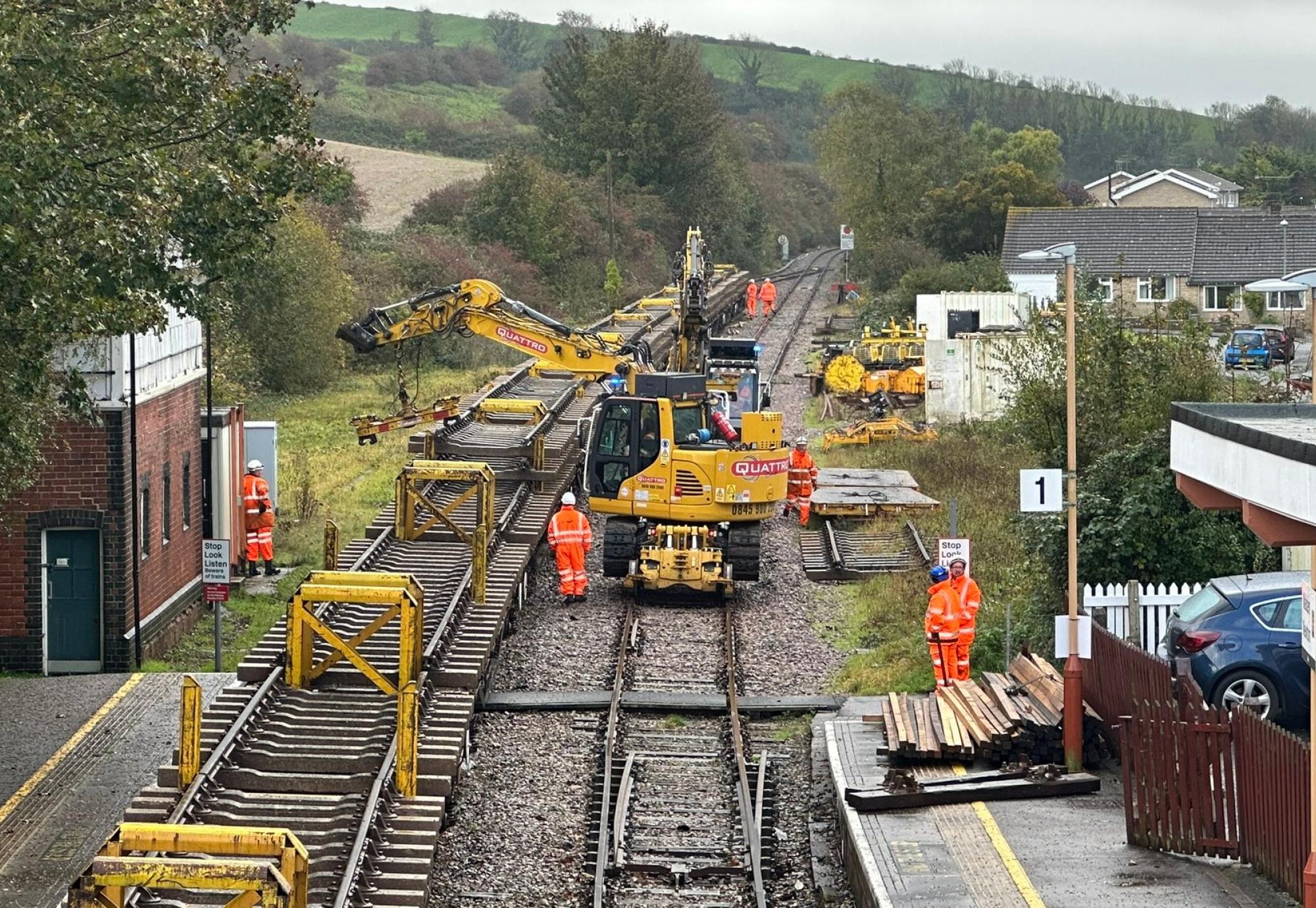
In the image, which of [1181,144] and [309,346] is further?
[1181,144]

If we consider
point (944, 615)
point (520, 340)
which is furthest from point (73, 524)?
point (944, 615)

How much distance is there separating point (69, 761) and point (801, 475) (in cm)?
1535

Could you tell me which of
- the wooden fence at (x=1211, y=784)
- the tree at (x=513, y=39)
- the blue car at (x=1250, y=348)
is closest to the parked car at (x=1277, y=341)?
the blue car at (x=1250, y=348)

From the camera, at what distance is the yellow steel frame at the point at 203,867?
30.5 feet

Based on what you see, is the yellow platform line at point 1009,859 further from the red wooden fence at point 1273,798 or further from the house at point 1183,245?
the house at point 1183,245

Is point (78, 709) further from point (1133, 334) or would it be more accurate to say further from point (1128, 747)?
point (1133, 334)

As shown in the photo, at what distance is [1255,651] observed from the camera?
15000mm

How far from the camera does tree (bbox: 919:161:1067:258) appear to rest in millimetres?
67688

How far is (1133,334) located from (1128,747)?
13411 mm

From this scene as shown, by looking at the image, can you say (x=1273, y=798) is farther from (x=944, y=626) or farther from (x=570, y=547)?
(x=570, y=547)

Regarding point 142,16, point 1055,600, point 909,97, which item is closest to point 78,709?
point 142,16

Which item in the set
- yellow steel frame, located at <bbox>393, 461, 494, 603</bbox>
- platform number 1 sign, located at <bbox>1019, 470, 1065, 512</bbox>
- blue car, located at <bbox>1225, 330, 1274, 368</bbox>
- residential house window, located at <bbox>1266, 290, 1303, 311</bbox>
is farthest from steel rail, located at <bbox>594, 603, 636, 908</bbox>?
residential house window, located at <bbox>1266, 290, 1303, 311</bbox>

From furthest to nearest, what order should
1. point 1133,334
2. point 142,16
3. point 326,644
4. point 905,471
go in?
point 905,471, point 1133,334, point 326,644, point 142,16

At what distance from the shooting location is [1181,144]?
567ft
